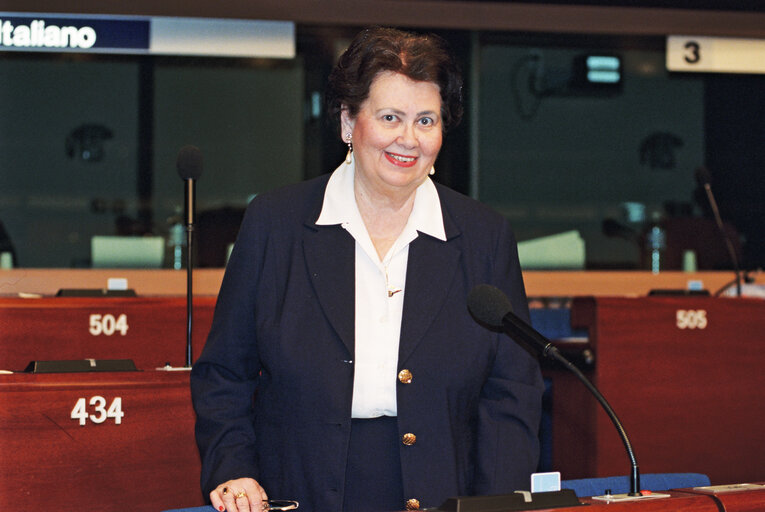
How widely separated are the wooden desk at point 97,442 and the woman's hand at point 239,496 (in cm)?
79

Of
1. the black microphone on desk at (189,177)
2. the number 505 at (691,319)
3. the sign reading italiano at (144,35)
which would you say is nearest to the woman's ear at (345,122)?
the black microphone on desk at (189,177)

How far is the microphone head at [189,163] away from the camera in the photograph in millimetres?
2811

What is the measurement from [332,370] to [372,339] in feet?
0.33

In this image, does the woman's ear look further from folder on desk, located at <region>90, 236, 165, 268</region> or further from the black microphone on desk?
folder on desk, located at <region>90, 236, 165, 268</region>

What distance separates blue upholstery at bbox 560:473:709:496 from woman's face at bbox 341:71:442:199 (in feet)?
2.08

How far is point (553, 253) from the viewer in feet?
20.3

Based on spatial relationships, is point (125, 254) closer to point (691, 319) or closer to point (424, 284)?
point (691, 319)

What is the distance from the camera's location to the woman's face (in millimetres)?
1804

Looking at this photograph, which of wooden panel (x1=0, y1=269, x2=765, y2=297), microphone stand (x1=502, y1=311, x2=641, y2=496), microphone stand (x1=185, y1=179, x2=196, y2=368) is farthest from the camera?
wooden panel (x1=0, y1=269, x2=765, y2=297)

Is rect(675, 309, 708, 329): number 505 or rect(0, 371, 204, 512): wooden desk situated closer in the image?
rect(0, 371, 204, 512): wooden desk

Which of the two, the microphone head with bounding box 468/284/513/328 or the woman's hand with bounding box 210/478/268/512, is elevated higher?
the microphone head with bounding box 468/284/513/328

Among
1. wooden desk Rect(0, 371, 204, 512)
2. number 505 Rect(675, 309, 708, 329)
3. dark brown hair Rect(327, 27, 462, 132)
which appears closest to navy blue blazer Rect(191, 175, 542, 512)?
dark brown hair Rect(327, 27, 462, 132)

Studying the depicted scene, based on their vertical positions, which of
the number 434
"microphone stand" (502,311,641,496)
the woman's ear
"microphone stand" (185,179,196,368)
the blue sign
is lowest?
the number 434

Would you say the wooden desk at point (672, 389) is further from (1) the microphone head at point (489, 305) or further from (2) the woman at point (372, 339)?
(1) the microphone head at point (489, 305)
